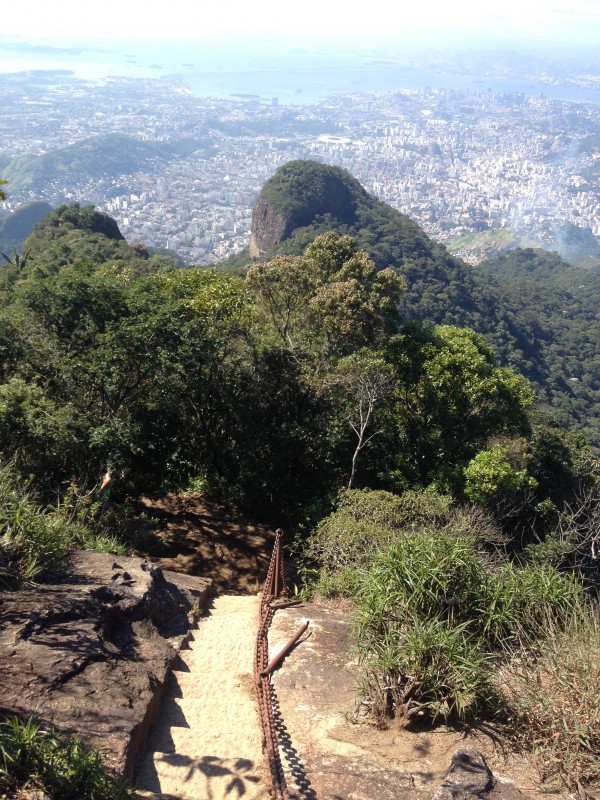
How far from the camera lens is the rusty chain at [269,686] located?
331cm

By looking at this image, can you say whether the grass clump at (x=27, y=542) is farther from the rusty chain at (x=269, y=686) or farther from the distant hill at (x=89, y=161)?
the distant hill at (x=89, y=161)

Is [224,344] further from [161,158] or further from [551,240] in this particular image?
[161,158]

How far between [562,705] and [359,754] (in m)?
1.16

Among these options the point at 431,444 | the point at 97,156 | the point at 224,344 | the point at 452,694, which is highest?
the point at 97,156

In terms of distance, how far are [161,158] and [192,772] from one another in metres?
157

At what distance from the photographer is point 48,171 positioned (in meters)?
118

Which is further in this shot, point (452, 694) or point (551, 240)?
point (551, 240)

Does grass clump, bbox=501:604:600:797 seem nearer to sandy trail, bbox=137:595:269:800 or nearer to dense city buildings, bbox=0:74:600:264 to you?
sandy trail, bbox=137:595:269:800

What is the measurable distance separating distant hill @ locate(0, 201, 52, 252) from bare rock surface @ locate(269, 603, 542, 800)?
267ft

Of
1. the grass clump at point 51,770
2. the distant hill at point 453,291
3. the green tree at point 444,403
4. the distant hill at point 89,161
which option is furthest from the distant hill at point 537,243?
the grass clump at point 51,770

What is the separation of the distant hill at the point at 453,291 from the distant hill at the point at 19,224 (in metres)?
30.1

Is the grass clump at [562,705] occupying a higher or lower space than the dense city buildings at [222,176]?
lower

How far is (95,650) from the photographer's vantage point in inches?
159

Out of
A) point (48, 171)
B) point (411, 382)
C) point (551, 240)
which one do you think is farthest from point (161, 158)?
point (411, 382)
